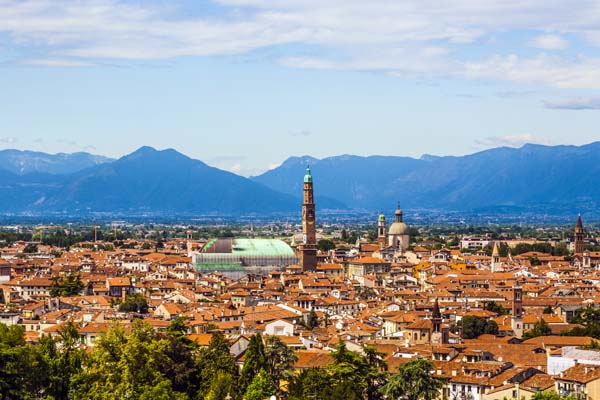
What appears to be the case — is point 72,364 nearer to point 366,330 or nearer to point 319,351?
point 319,351

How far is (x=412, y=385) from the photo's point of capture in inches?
1455

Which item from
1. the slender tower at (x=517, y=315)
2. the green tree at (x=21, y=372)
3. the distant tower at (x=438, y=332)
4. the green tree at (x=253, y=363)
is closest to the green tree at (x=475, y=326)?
the slender tower at (x=517, y=315)

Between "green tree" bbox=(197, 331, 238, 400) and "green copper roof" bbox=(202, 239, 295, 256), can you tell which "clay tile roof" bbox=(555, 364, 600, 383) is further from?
"green copper roof" bbox=(202, 239, 295, 256)

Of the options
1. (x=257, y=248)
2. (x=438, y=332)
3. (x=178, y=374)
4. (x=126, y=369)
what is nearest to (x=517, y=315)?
(x=438, y=332)

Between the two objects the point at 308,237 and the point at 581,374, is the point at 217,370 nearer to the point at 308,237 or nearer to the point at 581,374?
Answer: the point at 581,374

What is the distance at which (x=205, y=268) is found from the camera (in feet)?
341

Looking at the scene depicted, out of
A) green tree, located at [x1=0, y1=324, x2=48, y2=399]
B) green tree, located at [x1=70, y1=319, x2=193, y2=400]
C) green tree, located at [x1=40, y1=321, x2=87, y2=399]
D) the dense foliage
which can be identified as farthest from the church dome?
green tree, located at [x1=0, y1=324, x2=48, y2=399]

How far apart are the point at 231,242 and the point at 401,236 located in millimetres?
28601

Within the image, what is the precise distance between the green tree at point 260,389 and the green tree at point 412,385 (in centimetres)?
337

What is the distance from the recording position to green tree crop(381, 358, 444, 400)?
36938 millimetres

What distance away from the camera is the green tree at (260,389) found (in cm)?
3639

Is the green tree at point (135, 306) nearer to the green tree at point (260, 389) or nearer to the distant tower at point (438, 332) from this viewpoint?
the distant tower at point (438, 332)

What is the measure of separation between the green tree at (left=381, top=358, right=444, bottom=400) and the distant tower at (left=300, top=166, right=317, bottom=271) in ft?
210

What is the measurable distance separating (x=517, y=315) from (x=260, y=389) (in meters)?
28.2
